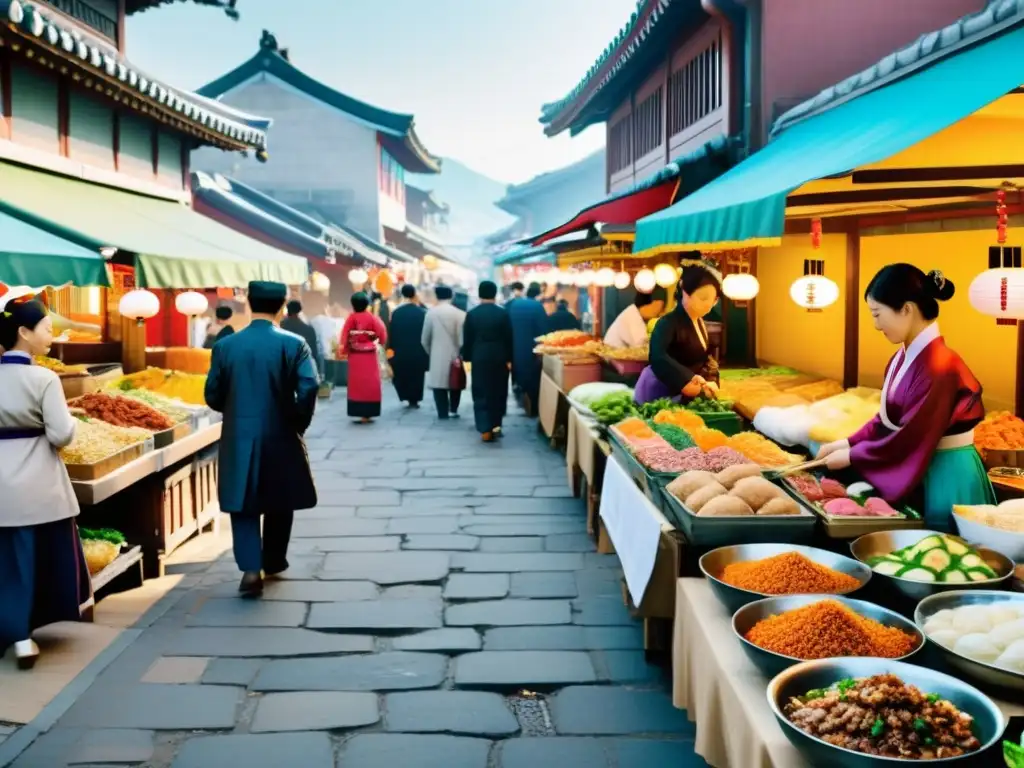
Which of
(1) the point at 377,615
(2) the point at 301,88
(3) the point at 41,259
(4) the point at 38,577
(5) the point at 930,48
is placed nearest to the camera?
(4) the point at 38,577

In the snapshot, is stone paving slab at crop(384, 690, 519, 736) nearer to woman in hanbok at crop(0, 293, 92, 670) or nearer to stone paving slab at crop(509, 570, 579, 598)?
stone paving slab at crop(509, 570, 579, 598)

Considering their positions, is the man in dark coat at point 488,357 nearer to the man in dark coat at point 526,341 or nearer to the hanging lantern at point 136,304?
the man in dark coat at point 526,341

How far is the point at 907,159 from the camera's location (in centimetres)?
512

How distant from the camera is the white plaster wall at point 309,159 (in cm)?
3105

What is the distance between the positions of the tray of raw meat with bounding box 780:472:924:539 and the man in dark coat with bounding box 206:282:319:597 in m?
3.31

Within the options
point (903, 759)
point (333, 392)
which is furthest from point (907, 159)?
point (333, 392)

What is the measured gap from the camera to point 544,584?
7129mm

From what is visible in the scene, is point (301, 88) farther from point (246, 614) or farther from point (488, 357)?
point (246, 614)

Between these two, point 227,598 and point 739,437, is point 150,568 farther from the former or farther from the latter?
point 739,437

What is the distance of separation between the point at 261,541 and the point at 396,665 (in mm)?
1972

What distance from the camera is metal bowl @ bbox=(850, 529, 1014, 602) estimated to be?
3.75 m

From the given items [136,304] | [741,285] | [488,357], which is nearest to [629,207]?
[741,285]

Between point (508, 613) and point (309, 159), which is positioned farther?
point (309, 159)

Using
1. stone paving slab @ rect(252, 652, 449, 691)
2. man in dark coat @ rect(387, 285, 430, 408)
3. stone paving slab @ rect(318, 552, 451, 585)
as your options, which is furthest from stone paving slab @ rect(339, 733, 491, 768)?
man in dark coat @ rect(387, 285, 430, 408)
